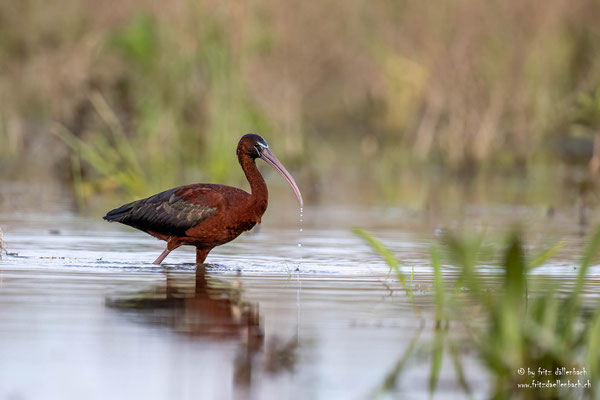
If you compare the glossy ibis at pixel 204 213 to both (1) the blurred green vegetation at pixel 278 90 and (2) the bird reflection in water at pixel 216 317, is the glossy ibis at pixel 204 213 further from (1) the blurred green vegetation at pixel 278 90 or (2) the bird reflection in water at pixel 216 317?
(1) the blurred green vegetation at pixel 278 90

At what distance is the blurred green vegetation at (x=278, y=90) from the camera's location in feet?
72.7

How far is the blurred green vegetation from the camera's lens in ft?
72.7

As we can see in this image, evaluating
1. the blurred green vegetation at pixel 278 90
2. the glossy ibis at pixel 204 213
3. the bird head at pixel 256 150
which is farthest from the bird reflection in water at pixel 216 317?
the blurred green vegetation at pixel 278 90

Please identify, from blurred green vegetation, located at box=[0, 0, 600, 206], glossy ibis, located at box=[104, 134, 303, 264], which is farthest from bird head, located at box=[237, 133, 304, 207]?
blurred green vegetation, located at box=[0, 0, 600, 206]

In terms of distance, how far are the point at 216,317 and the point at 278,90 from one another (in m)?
21.0

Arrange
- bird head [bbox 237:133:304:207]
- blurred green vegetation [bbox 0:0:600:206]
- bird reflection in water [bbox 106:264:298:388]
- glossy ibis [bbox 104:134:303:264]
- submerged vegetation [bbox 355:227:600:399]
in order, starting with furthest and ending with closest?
blurred green vegetation [bbox 0:0:600:206] < bird head [bbox 237:133:304:207] < glossy ibis [bbox 104:134:303:264] < bird reflection in water [bbox 106:264:298:388] < submerged vegetation [bbox 355:227:600:399]

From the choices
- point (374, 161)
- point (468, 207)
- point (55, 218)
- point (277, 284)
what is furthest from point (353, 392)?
point (374, 161)

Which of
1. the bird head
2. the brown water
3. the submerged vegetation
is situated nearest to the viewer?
the submerged vegetation

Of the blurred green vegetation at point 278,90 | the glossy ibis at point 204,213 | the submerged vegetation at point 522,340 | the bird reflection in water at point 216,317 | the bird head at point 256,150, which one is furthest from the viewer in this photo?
the blurred green vegetation at point 278,90

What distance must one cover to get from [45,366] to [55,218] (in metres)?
9.46

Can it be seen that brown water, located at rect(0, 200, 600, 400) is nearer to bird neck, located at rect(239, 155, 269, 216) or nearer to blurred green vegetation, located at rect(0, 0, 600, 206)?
bird neck, located at rect(239, 155, 269, 216)

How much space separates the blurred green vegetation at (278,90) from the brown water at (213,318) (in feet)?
14.9

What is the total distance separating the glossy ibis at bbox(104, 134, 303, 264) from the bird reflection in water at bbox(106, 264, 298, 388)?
2.84 feet

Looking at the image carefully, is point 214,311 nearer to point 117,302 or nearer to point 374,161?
point 117,302
